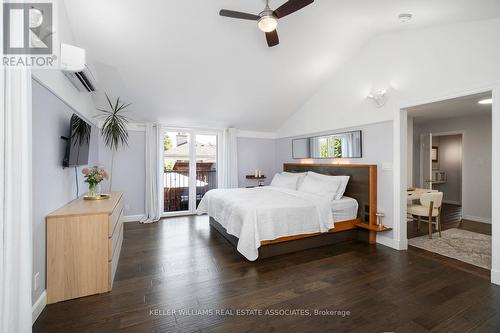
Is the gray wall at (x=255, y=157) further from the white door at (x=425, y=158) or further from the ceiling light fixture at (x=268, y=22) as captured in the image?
the white door at (x=425, y=158)

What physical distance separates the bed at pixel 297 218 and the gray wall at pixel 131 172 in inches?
72.0

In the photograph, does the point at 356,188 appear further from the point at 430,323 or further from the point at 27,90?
the point at 27,90

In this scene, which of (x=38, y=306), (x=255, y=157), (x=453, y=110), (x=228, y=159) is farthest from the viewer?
(x=255, y=157)

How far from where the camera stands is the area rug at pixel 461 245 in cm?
301

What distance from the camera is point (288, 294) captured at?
2.23 meters

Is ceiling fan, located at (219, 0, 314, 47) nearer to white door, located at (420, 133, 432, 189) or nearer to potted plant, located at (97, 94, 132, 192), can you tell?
potted plant, located at (97, 94, 132, 192)

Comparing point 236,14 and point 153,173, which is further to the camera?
point 153,173

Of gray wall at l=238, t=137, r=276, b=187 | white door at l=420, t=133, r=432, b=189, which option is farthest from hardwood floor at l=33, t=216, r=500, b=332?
white door at l=420, t=133, r=432, b=189

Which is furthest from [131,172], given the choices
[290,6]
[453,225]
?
[453,225]

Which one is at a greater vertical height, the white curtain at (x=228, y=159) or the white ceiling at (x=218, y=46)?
the white ceiling at (x=218, y=46)

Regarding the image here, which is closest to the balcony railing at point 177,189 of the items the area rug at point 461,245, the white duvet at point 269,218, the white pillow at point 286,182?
the white pillow at point 286,182

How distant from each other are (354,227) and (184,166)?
3.96 meters

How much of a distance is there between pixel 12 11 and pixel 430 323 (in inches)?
145

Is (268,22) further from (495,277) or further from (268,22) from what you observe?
(495,277)
